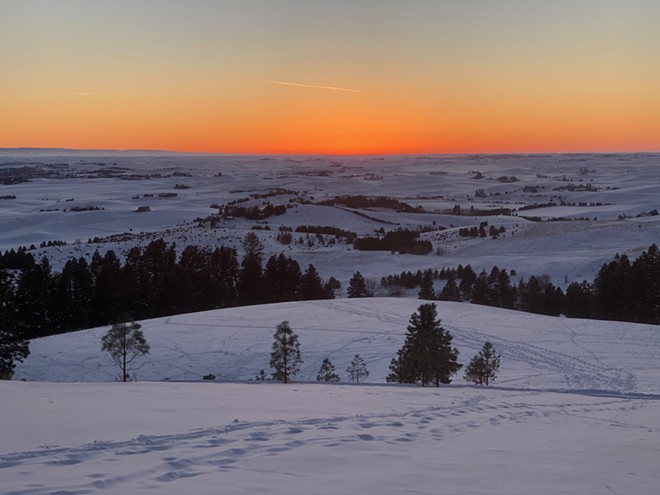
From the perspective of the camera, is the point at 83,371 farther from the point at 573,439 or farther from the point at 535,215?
the point at 535,215

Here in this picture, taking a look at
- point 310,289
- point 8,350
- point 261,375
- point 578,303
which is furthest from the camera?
point 310,289

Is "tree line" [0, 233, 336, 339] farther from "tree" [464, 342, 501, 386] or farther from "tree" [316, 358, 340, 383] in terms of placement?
"tree" [464, 342, 501, 386]

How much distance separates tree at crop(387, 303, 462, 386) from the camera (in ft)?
71.9

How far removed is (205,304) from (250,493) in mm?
43948

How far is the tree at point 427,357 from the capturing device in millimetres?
21906

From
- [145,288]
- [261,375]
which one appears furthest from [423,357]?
[145,288]

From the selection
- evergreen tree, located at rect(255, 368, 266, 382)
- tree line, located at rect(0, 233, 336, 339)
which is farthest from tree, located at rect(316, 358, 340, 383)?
tree line, located at rect(0, 233, 336, 339)

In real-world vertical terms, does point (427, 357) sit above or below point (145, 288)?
above

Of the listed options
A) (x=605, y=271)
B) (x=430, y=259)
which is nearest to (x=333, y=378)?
(x=605, y=271)

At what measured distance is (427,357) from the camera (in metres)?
21.9

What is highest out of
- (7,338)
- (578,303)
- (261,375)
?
(7,338)

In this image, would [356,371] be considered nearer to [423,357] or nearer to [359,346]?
[423,357]

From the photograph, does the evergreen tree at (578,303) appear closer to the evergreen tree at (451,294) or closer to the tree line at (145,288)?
the evergreen tree at (451,294)

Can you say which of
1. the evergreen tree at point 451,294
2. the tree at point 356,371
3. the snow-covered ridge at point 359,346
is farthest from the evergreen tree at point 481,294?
the tree at point 356,371
